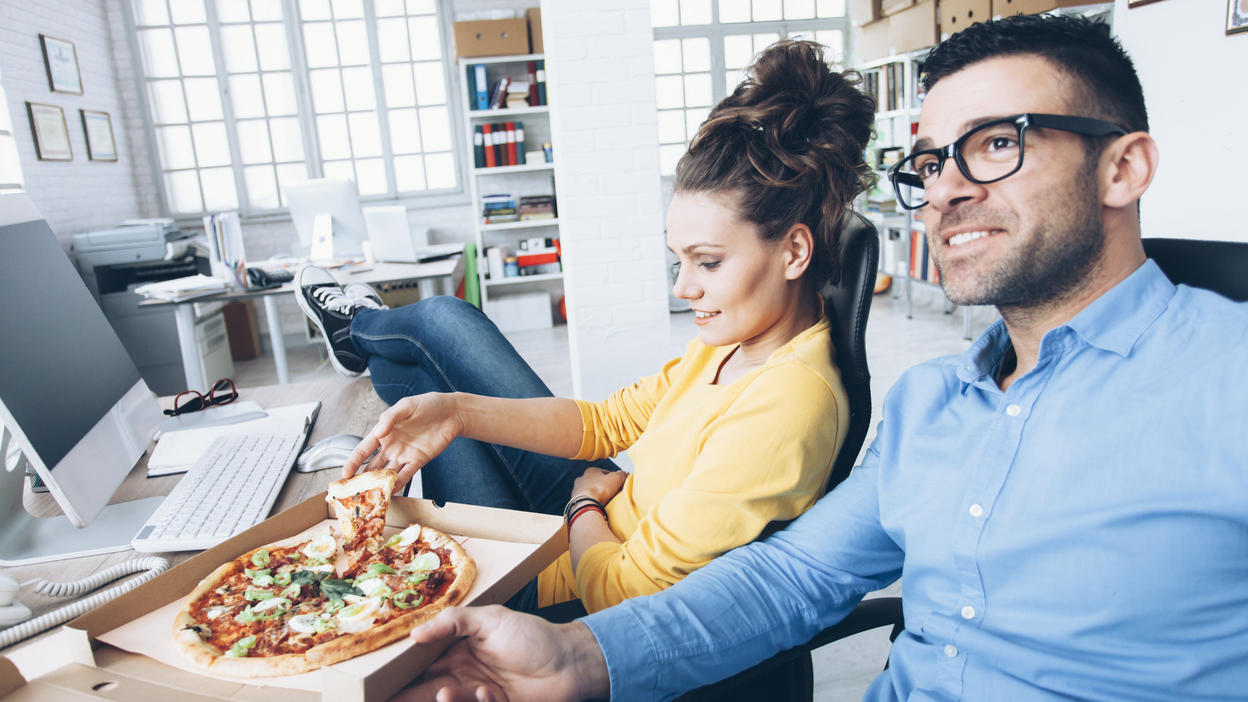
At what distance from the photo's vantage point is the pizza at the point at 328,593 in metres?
0.76

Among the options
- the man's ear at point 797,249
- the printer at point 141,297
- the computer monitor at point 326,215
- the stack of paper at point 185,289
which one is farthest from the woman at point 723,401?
the printer at point 141,297

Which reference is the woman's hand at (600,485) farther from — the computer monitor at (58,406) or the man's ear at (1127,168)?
the man's ear at (1127,168)

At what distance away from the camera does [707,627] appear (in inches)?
36.2

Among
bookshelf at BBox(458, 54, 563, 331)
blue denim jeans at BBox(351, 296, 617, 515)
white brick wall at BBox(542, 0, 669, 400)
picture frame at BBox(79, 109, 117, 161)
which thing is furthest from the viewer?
bookshelf at BBox(458, 54, 563, 331)

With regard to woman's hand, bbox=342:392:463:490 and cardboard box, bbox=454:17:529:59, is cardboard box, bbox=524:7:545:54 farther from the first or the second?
woman's hand, bbox=342:392:463:490

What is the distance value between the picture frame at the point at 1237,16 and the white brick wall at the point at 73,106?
558 cm

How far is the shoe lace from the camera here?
2344mm

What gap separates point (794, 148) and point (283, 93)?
19.1ft

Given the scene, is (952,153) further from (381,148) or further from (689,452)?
(381,148)

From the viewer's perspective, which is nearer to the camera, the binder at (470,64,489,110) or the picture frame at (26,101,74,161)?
the picture frame at (26,101,74,161)

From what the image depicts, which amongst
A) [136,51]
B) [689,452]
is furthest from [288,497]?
[136,51]

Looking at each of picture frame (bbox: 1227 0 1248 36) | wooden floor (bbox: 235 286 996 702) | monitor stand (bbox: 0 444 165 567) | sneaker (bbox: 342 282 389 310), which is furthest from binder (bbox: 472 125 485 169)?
monitor stand (bbox: 0 444 165 567)

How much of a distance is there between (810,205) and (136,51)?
6.28 m

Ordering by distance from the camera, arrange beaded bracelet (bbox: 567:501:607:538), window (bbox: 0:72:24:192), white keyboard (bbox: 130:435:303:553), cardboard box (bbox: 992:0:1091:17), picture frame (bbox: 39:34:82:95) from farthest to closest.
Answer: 1. picture frame (bbox: 39:34:82:95)
2. window (bbox: 0:72:24:192)
3. cardboard box (bbox: 992:0:1091:17)
4. beaded bracelet (bbox: 567:501:607:538)
5. white keyboard (bbox: 130:435:303:553)
